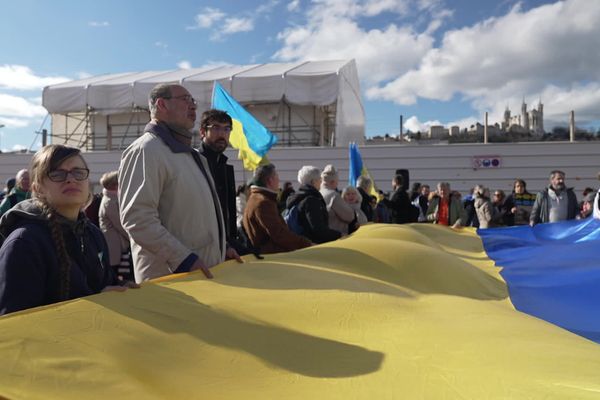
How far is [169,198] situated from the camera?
2.97 metres

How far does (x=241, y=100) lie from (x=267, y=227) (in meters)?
20.2

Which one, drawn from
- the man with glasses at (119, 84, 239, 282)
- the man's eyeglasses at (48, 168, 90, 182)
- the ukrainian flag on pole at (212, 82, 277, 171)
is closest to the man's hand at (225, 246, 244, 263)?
the man with glasses at (119, 84, 239, 282)

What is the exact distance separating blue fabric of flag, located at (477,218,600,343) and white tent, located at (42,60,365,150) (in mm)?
17000

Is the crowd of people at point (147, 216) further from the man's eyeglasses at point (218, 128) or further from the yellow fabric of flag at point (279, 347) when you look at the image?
the yellow fabric of flag at point (279, 347)

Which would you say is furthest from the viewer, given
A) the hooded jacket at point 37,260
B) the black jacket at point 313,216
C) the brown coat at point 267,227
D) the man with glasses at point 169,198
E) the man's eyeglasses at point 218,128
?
the black jacket at point 313,216

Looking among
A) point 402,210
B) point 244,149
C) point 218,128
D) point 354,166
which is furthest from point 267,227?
point 354,166

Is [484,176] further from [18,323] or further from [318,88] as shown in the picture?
[18,323]

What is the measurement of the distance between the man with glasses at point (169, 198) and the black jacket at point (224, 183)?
0.75 m

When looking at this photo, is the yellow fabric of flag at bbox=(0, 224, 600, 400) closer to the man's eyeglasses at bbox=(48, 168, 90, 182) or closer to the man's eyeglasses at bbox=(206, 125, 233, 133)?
the man's eyeglasses at bbox=(48, 168, 90, 182)

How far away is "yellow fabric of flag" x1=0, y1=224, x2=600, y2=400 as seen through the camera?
5.32 ft

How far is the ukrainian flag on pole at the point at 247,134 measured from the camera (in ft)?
27.5

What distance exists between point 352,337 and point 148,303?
868mm

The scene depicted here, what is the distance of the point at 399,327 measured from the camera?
2432 mm

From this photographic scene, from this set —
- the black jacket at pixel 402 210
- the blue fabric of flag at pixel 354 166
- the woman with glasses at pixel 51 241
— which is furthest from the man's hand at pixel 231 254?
the blue fabric of flag at pixel 354 166
